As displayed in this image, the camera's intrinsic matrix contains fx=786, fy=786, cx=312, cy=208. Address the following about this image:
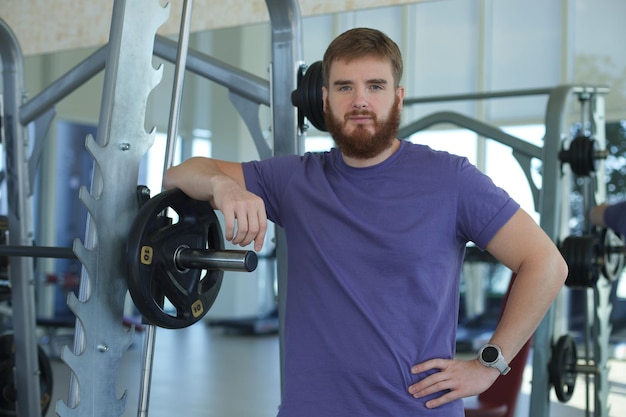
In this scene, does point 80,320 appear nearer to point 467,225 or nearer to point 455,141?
point 467,225

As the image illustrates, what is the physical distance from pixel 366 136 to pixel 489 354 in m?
0.44

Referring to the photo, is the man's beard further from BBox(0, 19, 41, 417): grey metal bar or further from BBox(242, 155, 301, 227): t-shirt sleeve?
BBox(0, 19, 41, 417): grey metal bar

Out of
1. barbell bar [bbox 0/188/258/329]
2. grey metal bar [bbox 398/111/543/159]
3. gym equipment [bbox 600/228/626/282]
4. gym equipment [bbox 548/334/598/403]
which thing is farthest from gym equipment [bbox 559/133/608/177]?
barbell bar [bbox 0/188/258/329]

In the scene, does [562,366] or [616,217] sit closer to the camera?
[562,366]

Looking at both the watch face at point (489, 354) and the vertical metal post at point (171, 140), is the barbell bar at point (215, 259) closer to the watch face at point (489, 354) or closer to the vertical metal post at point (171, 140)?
the vertical metal post at point (171, 140)

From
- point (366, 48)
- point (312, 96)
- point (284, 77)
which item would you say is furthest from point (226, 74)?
point (366, 48)

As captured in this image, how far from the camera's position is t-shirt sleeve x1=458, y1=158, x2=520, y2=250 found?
137 cm

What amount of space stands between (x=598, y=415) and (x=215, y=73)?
2.30 metres

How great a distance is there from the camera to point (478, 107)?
748 cm

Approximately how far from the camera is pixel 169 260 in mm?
1322

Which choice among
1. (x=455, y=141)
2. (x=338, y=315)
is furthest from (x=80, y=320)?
(x=455, y=141)

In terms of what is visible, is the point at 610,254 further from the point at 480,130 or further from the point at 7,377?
the point at 7,377

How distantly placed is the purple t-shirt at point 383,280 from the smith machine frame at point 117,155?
0.30 meters

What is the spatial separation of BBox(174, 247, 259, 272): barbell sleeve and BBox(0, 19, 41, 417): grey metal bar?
5.14 ft
